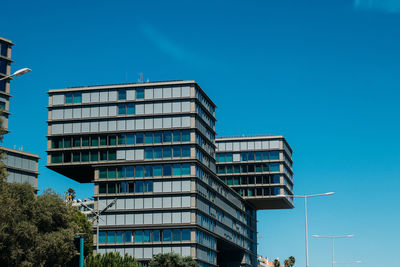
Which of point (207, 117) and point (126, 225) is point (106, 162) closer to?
point (126, 225)

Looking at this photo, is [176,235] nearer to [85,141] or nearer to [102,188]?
[102,188]

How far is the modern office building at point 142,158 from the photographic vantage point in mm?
94875

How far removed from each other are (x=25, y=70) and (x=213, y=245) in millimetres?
77567

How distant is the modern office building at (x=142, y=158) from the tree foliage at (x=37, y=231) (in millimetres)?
27598

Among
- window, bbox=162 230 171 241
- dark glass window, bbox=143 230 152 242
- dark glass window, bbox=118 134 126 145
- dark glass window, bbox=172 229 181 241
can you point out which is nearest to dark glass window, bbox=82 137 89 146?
dark glass window, bbox=118 134 126 145

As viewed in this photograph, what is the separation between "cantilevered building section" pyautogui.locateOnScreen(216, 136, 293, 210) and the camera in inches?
5034

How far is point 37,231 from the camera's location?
2377 inches

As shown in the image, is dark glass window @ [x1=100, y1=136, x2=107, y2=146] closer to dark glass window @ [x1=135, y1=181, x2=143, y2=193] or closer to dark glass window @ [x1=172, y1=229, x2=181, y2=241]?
dark glass window @ [x1=135, y1=181, x2=143, y2=193]

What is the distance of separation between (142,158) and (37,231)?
37.7 metres

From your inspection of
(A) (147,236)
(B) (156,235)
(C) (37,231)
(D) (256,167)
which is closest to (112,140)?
(A) (147,236)

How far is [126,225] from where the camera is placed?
3750 inches

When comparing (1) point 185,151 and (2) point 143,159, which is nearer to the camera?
(1) point 185,151

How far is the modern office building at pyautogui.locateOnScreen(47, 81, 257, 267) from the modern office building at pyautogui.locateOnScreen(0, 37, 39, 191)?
21.5ft

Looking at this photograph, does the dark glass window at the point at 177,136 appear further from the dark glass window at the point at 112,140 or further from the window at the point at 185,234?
the window at the point at 185,234
